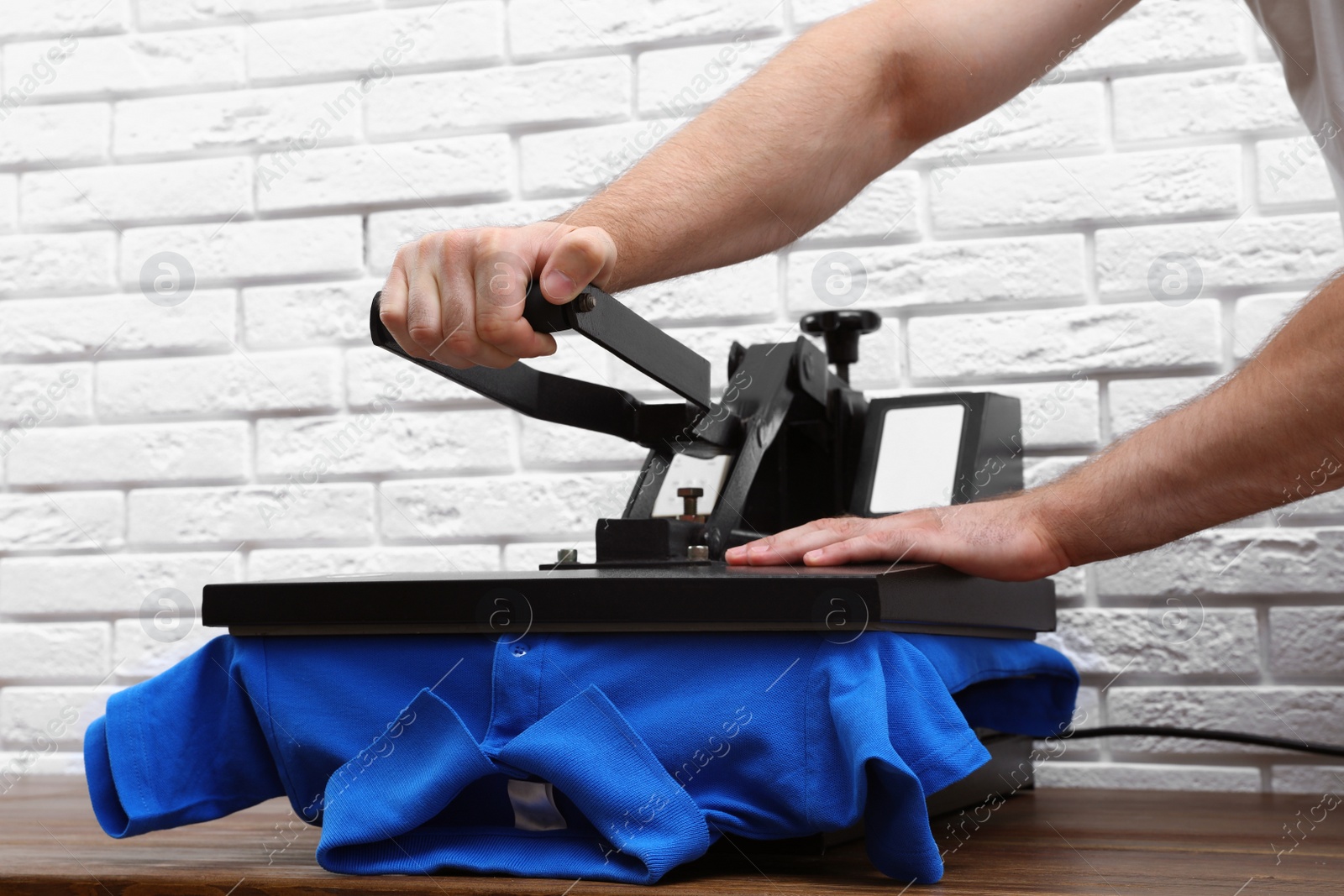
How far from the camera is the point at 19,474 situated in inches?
58.7

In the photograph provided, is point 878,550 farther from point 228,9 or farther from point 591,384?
point 228,9

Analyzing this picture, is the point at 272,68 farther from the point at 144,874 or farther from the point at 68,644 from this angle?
the point at 144,874

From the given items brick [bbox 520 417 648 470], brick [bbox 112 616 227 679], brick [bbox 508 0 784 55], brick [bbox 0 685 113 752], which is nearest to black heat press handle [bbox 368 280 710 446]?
brick [bbox 520 417 648 470]

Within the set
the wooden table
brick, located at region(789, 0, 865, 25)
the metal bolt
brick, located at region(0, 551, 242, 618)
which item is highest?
brick, located at region(789, 0, 865, 25)

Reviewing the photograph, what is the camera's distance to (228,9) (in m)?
1.51

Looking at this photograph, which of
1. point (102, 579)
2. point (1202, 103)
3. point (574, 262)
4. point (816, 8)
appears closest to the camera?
point (574, 262)

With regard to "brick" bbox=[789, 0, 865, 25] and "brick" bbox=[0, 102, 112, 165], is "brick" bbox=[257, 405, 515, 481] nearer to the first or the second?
"brick" bbox=[0, 102, 112, 165]

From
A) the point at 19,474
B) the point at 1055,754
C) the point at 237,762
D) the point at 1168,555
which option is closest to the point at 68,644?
the point at 19,474

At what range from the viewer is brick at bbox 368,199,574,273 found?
4.64 ft

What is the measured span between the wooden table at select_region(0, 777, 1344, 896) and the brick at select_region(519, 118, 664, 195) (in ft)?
2.45

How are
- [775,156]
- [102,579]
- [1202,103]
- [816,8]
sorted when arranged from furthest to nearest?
[102,579] → [816,8] → [1202,103] → [775,156]

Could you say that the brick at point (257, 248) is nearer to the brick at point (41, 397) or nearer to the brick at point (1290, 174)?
the brick at point (41, 397)

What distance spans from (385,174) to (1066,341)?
78cm

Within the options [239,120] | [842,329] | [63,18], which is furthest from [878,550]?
[63,18]
